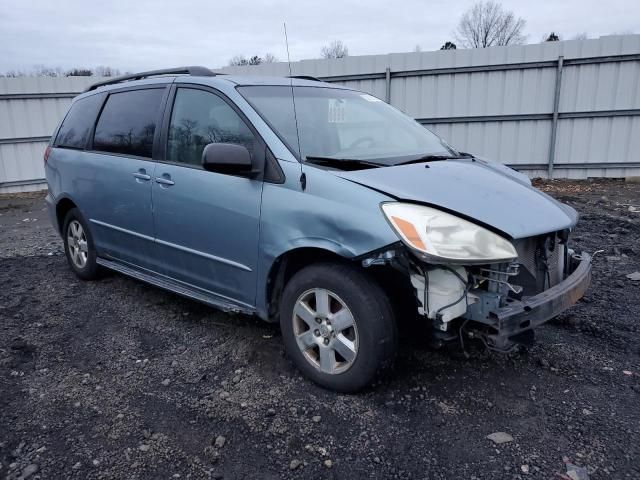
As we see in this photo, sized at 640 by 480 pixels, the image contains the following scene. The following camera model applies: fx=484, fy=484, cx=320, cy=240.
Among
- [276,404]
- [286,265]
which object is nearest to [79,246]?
[286,265]

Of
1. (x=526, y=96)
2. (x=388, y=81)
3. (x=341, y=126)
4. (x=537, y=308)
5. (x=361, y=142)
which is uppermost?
(x=388, y=81)

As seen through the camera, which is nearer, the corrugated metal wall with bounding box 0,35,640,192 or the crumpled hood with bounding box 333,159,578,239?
the crumpled hood with bounding box 333,159,578,239

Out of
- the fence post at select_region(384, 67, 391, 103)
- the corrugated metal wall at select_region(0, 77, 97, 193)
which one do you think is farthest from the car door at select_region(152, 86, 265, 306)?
the corrugated metal wall at select_region(0, 77, 97, 193)

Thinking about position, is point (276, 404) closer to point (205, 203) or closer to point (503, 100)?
point (205, 203)

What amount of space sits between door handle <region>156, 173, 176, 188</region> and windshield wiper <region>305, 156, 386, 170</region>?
1.12m

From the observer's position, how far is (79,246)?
4.73 metres

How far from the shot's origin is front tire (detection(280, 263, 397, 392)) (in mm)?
2518

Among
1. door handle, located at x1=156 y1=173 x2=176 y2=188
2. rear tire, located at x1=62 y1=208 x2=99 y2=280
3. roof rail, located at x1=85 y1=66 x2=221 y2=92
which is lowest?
rear tire, located at x1=62 y1=208 x2=99 y2=280

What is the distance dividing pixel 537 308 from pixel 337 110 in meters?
1.93

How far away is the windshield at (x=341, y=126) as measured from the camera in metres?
3.03

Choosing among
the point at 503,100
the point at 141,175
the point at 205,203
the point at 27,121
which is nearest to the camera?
the point at 205,203

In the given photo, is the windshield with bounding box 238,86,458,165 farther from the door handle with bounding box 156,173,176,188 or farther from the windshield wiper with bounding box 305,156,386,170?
the door handle with bounding box 156,173,176,188

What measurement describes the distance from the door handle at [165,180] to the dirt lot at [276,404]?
1.11 meters

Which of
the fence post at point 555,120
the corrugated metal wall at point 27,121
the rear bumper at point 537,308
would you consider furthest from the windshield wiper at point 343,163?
the corrugated metal wall at point 27,121
